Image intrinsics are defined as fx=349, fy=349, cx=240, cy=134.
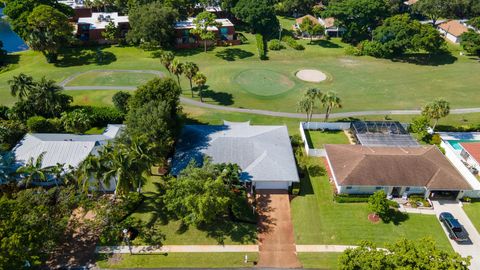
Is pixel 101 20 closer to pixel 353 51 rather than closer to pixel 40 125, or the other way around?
pixel 40 125

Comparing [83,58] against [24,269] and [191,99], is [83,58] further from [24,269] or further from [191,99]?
[24,269]

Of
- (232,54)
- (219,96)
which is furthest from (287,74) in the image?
(219,96)

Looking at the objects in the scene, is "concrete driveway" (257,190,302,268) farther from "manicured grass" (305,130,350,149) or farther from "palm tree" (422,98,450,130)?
"palm tree" (422,98,450,130)

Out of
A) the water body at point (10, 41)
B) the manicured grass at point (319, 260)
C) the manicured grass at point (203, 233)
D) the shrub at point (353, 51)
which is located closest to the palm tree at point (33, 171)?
the manicured grass at point (203, 233)

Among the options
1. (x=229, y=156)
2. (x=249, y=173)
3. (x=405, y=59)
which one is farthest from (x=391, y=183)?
(x=405, y=59)

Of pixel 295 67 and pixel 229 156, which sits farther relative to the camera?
pixel 295 67

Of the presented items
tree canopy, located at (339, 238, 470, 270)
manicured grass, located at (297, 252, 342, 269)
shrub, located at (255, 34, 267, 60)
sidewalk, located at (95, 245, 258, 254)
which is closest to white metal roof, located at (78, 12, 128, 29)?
shrub, located at (255, 34, 267, 60)
